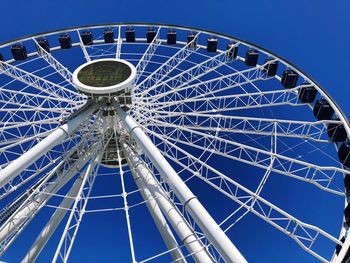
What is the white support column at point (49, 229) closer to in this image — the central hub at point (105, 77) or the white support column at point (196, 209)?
the central hub at point (105, 77)

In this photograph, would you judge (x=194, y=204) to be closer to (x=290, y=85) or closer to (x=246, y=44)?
(x=290, y=85)

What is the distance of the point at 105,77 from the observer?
68.1ft

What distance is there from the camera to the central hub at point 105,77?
19234 millimetres

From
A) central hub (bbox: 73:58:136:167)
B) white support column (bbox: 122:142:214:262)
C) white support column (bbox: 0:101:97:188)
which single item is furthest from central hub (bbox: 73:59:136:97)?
white support column (bbox: 122:142:214:262)

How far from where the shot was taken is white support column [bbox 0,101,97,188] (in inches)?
550

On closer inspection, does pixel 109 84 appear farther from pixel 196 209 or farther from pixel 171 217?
pixel 196 209

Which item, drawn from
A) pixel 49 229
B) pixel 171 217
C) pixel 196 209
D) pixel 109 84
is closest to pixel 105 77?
pixel 109 84

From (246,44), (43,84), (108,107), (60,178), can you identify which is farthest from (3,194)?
(246,44)

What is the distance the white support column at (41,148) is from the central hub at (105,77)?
1223mm

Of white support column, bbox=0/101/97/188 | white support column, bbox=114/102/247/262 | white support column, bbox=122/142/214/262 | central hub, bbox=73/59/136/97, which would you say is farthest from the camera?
central hub, bbox=73/59/136/97

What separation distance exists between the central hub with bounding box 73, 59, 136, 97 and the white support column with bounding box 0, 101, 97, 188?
1223 millimetres

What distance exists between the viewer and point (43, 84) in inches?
920

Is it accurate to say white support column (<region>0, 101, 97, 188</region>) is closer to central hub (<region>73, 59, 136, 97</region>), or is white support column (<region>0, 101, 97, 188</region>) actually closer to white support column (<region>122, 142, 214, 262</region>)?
central hub (<region>73, 59, 136, 97</region>)

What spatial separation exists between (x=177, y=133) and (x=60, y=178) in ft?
21.9
